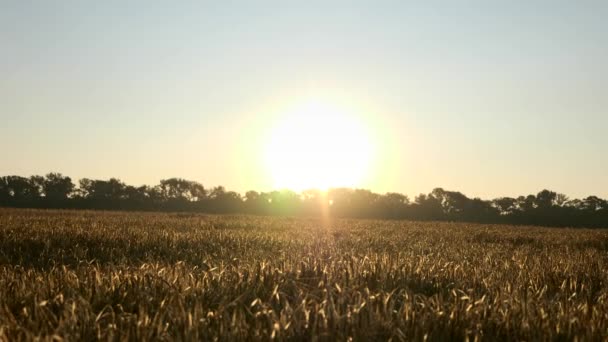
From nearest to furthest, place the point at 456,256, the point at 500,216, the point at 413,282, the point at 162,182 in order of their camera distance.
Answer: the point at 413,282
the point at 456,256
the point at 500,216
the point at 162,182

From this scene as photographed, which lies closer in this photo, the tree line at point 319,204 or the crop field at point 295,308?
the crop field at point 295,308

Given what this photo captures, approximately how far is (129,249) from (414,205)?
7084 cm

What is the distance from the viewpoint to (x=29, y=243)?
8852 millimetres

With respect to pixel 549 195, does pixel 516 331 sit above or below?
below

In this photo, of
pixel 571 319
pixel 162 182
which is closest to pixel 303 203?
pixel 162 182

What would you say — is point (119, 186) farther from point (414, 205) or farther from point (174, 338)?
point (174, 338)

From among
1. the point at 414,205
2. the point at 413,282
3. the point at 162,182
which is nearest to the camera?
the point at 413,282

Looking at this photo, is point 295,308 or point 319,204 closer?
point 295,308

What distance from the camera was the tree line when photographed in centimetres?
6769

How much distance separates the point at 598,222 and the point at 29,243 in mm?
66401

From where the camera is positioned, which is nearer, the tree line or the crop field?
the crop field

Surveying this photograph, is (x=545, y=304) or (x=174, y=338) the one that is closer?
(x=174, y=338)

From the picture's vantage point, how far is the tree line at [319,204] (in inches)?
2665

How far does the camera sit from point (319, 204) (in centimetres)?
9400
